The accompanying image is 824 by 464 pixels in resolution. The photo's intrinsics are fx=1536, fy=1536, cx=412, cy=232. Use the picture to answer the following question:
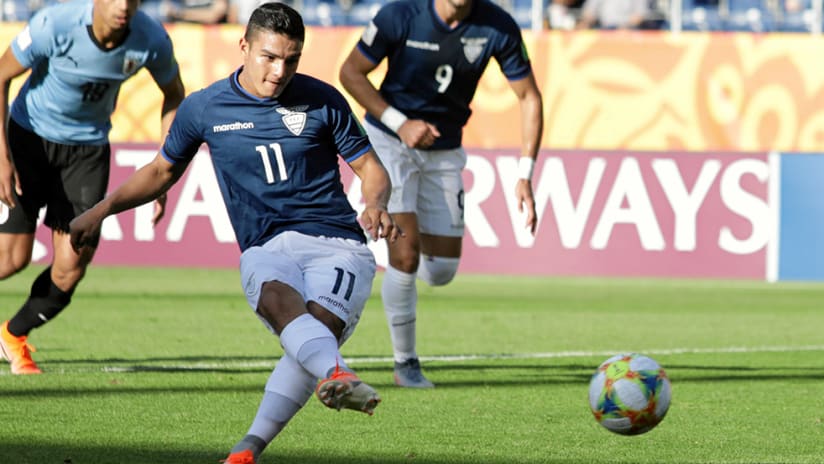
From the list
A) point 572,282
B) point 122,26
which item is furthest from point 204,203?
point 122,26

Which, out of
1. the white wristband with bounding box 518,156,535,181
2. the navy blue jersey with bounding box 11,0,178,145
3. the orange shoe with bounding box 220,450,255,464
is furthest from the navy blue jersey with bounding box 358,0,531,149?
the orange shoe with bounding box 220,450,255,464

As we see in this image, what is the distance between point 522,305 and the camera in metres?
14.1

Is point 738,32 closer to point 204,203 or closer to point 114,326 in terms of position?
point 204,203

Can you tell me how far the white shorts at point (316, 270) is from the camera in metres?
5.46

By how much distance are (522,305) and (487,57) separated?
594 centimetres

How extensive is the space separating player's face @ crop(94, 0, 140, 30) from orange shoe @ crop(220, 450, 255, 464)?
336cm

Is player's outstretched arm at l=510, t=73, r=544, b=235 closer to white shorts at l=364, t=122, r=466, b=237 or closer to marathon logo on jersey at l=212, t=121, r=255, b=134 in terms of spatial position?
white shorts at l=364, t=122, r=466, b=237

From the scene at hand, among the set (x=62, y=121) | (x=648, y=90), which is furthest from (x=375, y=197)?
(x=648, y=90)

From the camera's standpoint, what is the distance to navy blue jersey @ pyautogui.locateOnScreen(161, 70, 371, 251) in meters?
5.71

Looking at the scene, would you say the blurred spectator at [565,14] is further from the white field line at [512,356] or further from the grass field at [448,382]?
the white field line at [512,356]

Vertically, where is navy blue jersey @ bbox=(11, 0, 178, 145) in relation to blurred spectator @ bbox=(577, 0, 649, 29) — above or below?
above

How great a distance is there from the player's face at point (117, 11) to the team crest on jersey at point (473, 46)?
1.78 metres

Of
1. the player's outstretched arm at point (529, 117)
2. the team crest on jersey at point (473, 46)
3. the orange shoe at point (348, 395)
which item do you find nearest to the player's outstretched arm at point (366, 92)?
the team crest on jersey at point (473, 46)

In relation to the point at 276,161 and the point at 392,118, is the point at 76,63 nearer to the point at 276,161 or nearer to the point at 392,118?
the point at 392,118
